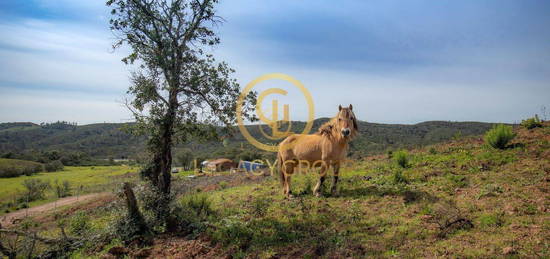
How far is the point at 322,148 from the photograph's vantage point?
812cm

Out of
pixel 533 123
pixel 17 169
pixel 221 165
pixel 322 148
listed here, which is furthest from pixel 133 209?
pixel 17 169

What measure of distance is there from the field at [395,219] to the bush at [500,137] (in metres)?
0.34

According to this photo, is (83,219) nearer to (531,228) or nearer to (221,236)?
(221,236)

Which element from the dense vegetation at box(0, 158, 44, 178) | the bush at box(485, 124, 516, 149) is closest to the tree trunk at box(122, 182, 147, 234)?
the bush at box(485, 124, 516, 149)

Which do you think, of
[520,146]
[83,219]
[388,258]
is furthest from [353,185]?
[83,219]

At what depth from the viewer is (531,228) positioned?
457cm

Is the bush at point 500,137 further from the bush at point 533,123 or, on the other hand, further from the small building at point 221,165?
the small building at point 221,165

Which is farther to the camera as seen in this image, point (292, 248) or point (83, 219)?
point (83, 219)

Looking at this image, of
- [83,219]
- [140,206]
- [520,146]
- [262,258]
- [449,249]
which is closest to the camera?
[449,249]

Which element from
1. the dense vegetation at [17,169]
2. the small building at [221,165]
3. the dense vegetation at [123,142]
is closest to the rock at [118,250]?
the dense vegetation at [123,142]

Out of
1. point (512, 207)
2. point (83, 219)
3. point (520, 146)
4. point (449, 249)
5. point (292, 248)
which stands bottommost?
point (83, 219)

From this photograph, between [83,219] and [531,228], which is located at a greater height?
[531,228]

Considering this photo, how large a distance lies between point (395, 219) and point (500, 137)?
22.6 ft

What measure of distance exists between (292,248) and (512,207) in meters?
4.57
